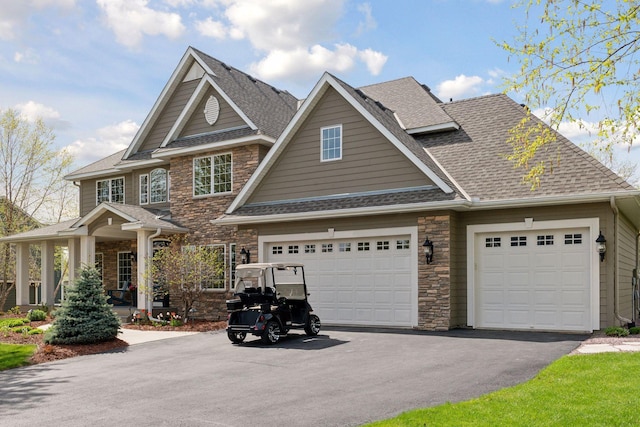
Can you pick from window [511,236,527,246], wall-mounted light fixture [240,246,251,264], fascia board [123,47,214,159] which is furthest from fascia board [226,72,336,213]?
window [511,236,527,246]

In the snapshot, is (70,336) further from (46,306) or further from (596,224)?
(596,224)

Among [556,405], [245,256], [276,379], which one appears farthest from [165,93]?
[556,405]

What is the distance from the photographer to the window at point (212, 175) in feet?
66.2

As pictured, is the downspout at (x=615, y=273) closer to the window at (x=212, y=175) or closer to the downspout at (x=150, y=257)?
the window at (x=212, y=175)

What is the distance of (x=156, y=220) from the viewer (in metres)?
19.7

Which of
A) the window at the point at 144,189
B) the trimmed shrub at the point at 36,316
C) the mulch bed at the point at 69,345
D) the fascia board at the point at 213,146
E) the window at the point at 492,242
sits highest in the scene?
the fascia board at the point at 213,146

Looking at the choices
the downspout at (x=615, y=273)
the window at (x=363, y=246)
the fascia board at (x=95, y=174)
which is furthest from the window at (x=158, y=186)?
the downspout at (x=615, y=273)

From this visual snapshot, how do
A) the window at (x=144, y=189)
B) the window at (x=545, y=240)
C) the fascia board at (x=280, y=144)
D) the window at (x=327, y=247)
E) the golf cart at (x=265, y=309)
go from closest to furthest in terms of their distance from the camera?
the golf cart at (x=265, y=309)
the window at (x=545, y=240)
the window at (x=327, y=247)
the fascia board at (x=280, y=144)
the window at (x=144, y=189)

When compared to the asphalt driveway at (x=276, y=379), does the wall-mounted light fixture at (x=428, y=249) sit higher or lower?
higher

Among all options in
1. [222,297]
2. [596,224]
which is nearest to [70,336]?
[222,297]

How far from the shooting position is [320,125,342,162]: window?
55.7ft

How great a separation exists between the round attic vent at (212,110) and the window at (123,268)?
698 centimetres

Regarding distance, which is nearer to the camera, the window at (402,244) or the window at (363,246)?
the window at (402,244)

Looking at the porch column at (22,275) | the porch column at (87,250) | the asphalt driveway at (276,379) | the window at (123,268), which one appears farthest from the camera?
the porch column at (22,275)
